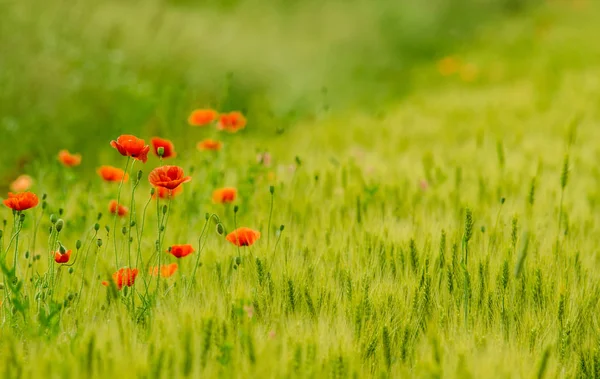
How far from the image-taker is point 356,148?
346 centimetres

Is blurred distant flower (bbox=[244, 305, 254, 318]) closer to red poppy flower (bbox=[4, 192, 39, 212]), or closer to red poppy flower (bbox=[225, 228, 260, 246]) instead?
red poppy flower (bbox=[225, 228, 260, 246])

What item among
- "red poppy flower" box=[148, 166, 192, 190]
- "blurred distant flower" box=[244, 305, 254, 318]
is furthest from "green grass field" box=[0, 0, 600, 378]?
"red poppy flower" box=[148, 166, 192, 190]

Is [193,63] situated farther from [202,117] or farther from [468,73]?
[468,73]

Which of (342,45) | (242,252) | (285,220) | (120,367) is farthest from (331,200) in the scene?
(342,45)

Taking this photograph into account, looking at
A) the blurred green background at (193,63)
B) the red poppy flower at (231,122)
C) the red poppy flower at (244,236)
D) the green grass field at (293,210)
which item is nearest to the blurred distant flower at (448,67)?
the green grass field at (293,210)

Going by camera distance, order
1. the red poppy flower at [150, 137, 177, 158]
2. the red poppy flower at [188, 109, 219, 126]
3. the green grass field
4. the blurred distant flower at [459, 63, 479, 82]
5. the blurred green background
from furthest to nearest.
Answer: the blurred distant flower at [459, 63, 479, 82], the blurred green background, the red poppy flower at [188, 109, 219, 126], the red poppy flower at [150, 137, 177, 158], the green grass field

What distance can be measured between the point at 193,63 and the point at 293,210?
2.77 m

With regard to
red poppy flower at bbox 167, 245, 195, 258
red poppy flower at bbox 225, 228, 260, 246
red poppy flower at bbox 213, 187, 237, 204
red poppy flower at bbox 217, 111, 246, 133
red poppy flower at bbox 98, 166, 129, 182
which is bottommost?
red poppy flower at bbox 167, 245, 195, 258

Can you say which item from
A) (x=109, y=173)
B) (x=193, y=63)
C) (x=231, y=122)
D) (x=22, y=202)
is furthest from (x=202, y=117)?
(x=193, y=63)

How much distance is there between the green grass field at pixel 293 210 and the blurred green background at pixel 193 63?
0.02 metres

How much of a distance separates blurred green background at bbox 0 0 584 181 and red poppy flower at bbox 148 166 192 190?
1402 mm

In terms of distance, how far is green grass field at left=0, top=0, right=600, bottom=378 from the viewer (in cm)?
137

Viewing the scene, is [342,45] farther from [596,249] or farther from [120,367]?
[120,367]

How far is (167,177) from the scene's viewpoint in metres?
1.63
